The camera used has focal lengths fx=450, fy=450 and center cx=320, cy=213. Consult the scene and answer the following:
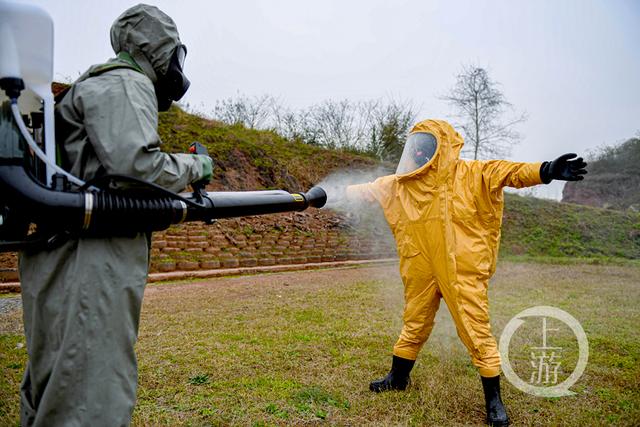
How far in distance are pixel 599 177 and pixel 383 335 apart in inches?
1326

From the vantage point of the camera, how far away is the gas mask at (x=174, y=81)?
195 cm

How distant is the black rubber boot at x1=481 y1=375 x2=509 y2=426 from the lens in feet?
8.86

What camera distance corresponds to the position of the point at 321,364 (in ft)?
12.2

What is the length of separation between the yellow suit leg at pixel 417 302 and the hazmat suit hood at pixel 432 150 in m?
0.61

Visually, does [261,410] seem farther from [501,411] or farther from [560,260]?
[560,260]

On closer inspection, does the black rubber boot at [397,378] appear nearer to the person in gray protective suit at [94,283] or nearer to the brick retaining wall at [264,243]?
the person in gray protective suit at [94,283]

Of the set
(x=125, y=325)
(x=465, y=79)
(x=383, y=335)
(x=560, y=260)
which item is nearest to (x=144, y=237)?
(x=125, y=325)

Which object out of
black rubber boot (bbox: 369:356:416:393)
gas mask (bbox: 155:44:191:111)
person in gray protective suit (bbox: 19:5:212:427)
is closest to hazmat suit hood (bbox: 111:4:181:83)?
gas mask (bbox: 155:44:191:111)

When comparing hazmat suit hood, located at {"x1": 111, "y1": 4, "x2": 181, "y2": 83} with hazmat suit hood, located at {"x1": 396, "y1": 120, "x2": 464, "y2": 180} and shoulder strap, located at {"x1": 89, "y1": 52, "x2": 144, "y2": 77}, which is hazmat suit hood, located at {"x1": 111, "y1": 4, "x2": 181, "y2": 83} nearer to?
shoulder strap, located at {"x1": 89, "y1": 52, "x2": 144, "y2": 77}

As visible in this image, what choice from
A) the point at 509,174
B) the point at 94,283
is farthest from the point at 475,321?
the point at 94,283

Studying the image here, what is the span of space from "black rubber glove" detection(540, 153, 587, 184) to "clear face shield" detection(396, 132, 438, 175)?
2.43 ft

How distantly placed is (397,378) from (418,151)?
162cm

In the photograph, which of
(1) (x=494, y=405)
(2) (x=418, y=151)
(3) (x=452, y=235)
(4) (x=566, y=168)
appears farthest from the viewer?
(2) (x=418, y=151)

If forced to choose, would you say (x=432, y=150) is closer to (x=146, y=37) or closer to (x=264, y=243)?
(x=146, y=37)
